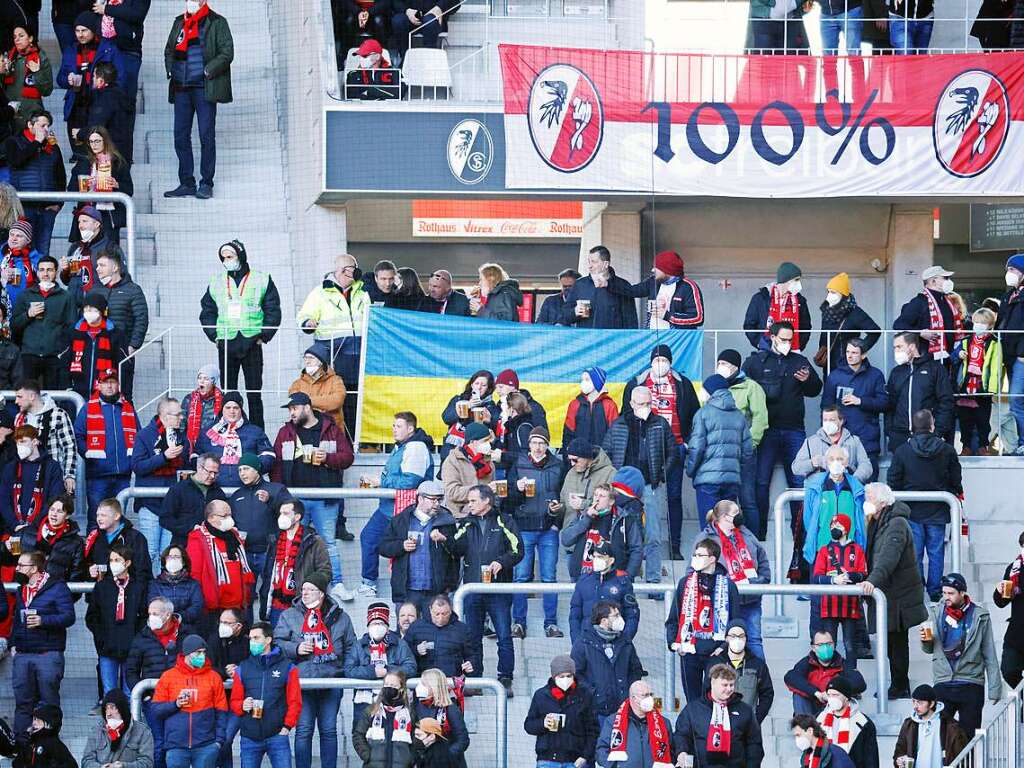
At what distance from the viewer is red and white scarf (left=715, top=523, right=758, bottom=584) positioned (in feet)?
52.4

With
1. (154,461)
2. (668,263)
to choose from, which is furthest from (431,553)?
(668,263)

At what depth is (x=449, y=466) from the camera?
16859 mm

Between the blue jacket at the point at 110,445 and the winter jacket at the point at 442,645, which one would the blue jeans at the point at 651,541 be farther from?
the blue jacket at the point at 110,445

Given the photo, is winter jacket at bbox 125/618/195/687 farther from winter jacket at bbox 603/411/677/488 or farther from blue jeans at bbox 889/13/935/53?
blue jeans at bbox 889/13/935/53

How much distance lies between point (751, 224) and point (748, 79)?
8.83 ft

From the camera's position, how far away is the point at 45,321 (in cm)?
1784

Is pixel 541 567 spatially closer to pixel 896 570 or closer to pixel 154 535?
pixel 896 570

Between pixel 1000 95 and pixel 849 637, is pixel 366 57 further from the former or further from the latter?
pixel 849 637

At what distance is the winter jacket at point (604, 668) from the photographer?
15.0 m

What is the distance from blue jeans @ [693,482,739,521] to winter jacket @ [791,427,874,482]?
48 cm

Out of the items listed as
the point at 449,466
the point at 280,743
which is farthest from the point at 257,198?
the point at 280,743

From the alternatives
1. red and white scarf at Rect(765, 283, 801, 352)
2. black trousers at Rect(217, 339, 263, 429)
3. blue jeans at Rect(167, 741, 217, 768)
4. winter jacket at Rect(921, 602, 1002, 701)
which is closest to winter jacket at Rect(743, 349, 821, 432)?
red and white scarf at Rect(765, 283, 801, 352)

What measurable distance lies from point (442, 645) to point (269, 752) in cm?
127

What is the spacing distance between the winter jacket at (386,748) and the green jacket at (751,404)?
4.60m
